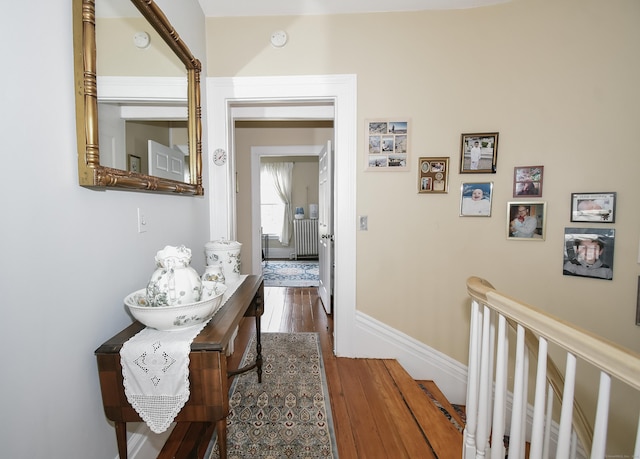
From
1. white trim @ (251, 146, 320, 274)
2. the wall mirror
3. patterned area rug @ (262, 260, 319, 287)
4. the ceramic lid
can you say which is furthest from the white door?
patterned area rug @ (262, 260, 319, 287)

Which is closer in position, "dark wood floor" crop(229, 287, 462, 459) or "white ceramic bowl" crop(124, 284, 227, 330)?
"white ceramic bowl" crop(124, 284, 227, 330)

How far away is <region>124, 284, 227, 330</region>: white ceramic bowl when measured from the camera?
3.03ft

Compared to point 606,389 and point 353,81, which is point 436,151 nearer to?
point 353,81

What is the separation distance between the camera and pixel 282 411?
1.62m

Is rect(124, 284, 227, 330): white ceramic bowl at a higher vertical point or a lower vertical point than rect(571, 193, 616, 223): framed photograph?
lower

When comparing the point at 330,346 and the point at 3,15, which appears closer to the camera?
the point at 3,15

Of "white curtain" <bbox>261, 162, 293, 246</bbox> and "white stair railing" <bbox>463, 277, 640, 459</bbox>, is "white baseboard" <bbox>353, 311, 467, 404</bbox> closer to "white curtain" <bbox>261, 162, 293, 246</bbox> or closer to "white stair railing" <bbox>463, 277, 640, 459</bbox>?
"white stair railing" <bbox>463, 277, 640, 459</bbox>

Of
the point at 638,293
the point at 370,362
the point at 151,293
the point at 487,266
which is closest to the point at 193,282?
the point at 151,293

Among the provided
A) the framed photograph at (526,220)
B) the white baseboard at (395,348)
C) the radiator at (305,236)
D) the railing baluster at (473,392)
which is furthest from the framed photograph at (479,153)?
the radiator at (305,236)

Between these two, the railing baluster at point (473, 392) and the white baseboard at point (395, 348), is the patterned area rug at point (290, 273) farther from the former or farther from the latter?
the railing baluster at point (473, 392)

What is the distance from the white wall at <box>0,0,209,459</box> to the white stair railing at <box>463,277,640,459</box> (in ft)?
4.57

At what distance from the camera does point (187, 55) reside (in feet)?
5.29

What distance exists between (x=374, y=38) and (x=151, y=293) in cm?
228

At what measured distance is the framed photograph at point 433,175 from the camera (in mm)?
2079
